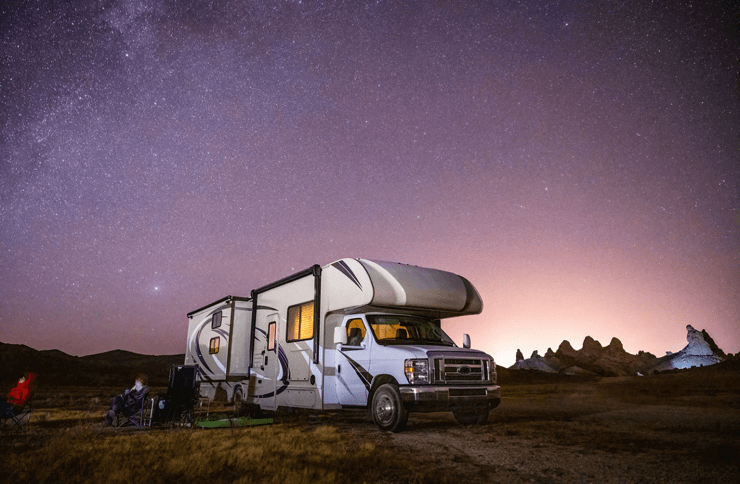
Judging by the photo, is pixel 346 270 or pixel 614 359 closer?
pixel 346 270

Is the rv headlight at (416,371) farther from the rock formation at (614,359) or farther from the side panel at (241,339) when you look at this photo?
the rock formation at (614,359)

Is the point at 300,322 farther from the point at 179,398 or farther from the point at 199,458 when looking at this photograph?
the point at 199,458

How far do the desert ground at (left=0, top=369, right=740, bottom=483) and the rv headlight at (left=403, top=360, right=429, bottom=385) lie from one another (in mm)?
933

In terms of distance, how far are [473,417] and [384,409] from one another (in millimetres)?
2196

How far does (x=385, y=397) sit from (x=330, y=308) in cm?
221

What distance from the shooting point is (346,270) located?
9.49m

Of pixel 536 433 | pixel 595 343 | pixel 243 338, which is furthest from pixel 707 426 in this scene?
pixel 595 343

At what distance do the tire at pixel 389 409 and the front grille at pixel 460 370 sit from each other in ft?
2.52

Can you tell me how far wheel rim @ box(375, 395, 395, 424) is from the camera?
325 inches

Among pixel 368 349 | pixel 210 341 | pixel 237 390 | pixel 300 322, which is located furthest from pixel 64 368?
pixel 368 349

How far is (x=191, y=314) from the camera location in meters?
16.1

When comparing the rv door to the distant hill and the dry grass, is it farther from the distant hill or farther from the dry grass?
the distant hill

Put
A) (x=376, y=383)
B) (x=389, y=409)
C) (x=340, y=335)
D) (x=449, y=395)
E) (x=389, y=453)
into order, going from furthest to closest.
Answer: (x=340, y=335) < (x=376, y=383) < (x=389, y=409) < (x=449, y=395) < (x=389, y=453)

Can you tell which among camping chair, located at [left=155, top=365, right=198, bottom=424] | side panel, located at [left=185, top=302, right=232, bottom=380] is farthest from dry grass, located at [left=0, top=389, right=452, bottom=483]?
side panel, located at [left=185, top=302, right=232, bottom=380]
